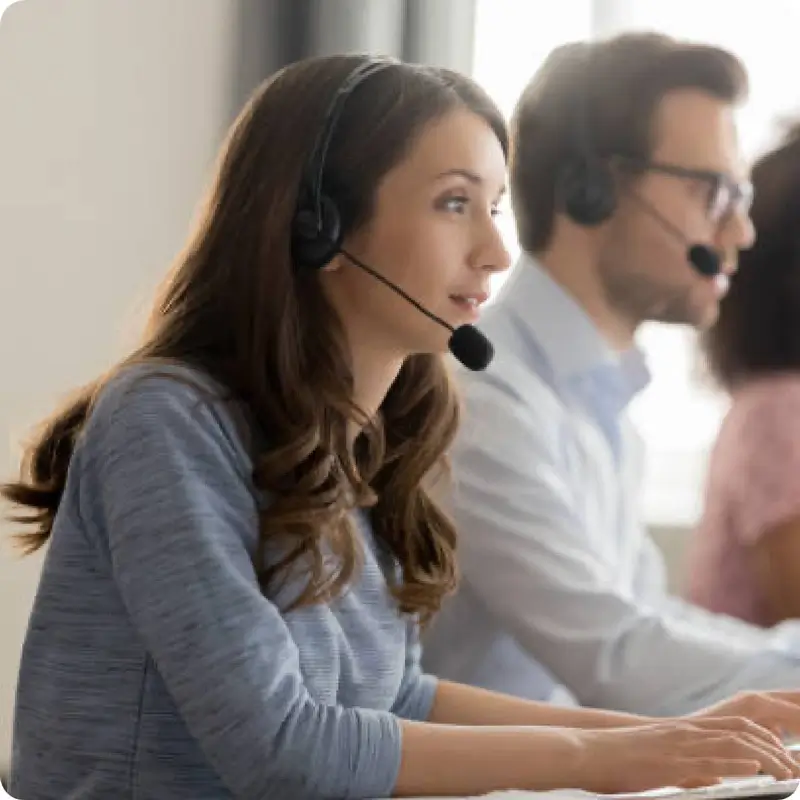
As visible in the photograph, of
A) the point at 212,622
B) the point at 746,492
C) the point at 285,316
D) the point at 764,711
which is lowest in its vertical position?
the point at 746,492

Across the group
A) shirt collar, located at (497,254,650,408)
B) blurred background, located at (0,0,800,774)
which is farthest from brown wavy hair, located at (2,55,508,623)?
shirt collar, located at (497,254,650,408)

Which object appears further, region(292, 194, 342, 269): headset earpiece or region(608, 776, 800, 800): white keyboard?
region(292, 194, 342, 269): headset earpiece

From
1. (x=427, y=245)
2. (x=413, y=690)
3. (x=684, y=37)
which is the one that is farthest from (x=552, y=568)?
(x=684, y=37)

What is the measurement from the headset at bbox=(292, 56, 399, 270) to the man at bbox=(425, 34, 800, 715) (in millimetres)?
317

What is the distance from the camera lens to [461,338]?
3.09 feet

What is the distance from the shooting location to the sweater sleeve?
30.6 inches

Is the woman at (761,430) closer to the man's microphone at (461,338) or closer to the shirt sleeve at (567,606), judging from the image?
the shirt sleeve at (567,606)

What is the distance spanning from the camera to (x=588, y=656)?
44.7 inches

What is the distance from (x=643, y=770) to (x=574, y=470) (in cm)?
46

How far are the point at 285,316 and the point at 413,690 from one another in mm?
298

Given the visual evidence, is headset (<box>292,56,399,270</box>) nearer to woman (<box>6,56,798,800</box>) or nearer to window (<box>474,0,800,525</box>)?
woman (<box>6,56,798,800</box>)

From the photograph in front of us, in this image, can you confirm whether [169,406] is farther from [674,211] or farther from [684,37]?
[684,37]

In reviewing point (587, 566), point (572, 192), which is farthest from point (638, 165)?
point (587, 566)

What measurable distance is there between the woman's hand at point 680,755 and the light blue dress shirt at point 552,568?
0.29 meters
